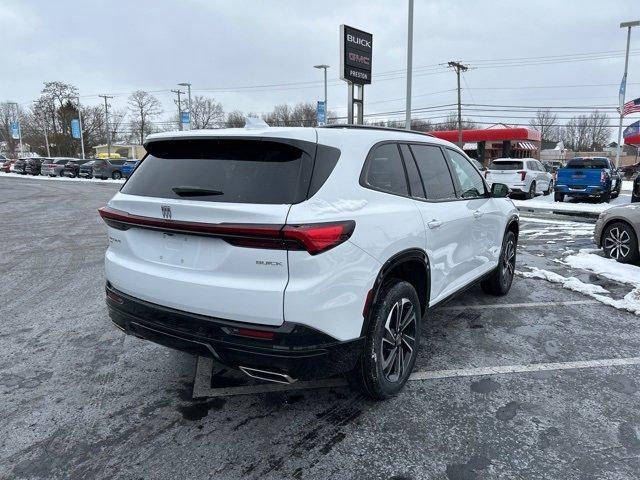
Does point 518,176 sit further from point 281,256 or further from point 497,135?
point 497,135

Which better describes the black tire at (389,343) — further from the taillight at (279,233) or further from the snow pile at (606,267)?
the snow pile at (606,267)

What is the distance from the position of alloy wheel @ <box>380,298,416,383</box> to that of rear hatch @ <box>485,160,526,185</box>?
17.1 m

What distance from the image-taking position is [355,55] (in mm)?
19016

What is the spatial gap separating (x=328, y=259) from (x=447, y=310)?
10.1 feet

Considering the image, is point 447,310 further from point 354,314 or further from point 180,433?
point 180,433

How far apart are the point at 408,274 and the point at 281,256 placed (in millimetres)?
1375

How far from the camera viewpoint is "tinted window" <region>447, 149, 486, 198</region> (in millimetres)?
4461

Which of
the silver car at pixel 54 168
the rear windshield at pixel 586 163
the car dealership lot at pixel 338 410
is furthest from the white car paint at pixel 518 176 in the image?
the silver car at pixel 54 168

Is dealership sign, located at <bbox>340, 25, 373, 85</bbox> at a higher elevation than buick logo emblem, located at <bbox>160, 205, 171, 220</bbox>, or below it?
higher

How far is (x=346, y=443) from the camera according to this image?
2.81 m

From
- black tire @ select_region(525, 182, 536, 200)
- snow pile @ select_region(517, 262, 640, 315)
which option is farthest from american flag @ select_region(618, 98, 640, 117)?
snow pile @ select_region(517, 262, 640, 315)

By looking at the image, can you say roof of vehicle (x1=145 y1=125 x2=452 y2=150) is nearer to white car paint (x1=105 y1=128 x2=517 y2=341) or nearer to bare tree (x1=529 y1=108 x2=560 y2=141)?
white car paint (x1=105 y1=128 x2=517 y2=341)

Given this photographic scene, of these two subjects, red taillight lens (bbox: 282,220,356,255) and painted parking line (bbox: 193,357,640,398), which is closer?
red taillight lens (bbox: 282,220,356,255)

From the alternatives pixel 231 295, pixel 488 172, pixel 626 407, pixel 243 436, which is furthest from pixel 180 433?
pixel 488 172
